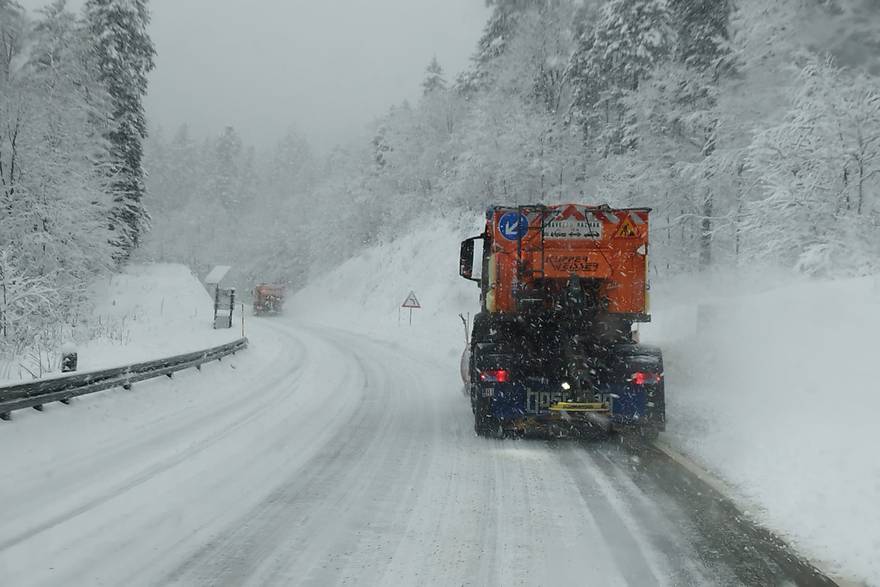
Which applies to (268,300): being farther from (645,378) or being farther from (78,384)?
(645,378)

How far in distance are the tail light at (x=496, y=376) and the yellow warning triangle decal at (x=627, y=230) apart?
2524 millimetres

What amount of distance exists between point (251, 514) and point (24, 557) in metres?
1.51

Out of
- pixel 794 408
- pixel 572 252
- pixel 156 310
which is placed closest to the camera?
pixel 794 408

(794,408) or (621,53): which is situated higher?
(621,53)

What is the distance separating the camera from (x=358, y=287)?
42438 mm

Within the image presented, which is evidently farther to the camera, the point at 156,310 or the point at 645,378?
the point at 156,310

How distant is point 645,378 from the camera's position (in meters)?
7.09

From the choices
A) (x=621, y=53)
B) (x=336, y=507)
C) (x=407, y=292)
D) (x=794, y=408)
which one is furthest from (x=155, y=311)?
(x=794, y=408)

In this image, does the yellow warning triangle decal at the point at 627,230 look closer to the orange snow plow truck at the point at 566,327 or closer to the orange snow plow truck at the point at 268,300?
the orange snow plow truck at the point at 566,327

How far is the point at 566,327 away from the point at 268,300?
41527mm

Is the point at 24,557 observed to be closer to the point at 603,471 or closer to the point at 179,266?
the point at 603,471

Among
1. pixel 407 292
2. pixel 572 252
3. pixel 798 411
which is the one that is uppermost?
pixel 407 292

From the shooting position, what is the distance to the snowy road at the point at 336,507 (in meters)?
3.72

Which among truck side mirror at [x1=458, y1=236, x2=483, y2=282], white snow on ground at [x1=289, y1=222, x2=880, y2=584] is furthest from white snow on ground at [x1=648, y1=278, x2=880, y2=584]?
truck side mirror at [x1=458, y1=236, x2=483, y2=282]
